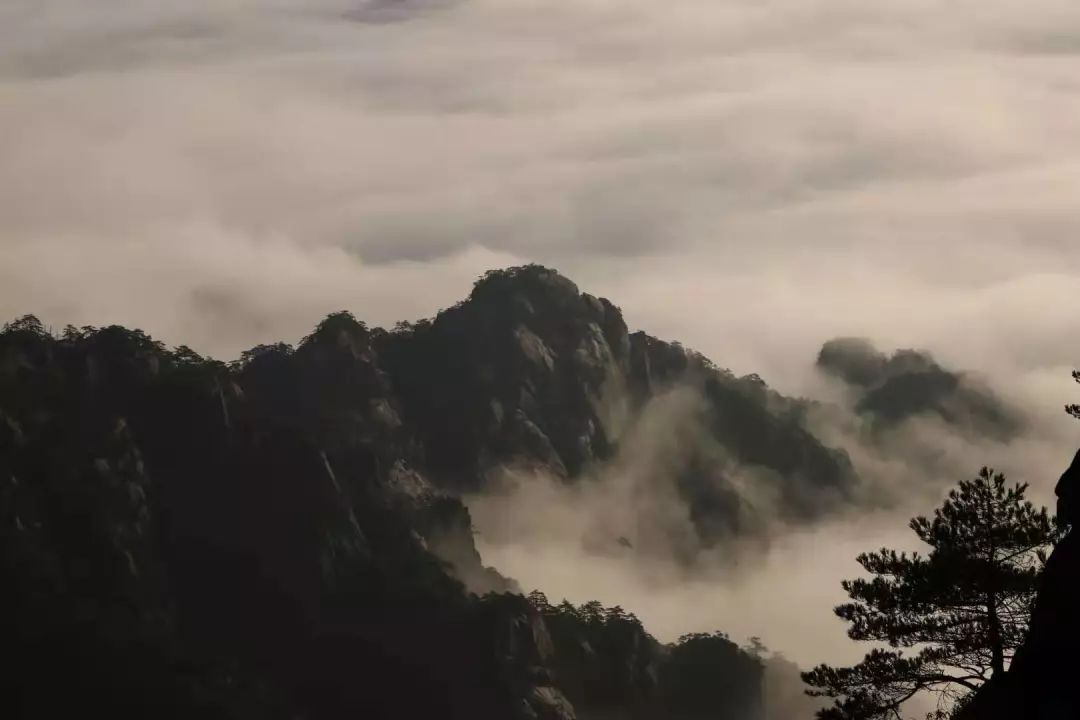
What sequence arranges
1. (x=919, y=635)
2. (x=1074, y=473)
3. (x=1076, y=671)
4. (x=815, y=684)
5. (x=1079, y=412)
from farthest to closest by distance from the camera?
(x=815, y=684) < (x=919, y=635) < (x=1079, y=412) < (x=1074, y=473) < (x=1076, y=671)

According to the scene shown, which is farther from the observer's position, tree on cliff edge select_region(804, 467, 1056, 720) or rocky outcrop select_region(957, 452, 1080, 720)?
tree on cliff edge select_region(804, 467, 1056, 720)

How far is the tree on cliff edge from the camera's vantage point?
63.8 metres

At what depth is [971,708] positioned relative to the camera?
2292 inches

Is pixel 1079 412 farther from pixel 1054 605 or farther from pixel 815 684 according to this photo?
pixel 815 684

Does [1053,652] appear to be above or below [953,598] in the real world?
below

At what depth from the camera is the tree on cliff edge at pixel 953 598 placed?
63.8m

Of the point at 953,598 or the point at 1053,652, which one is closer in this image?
the point at 1053,652

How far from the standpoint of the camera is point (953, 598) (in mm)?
64500

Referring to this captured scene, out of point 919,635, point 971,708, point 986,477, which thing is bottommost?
point 971,708

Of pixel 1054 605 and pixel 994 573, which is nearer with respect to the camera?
pixel 1054 605

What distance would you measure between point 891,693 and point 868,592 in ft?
14.0

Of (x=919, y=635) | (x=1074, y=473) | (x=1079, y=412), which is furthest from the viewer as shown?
(x=919, y=635)

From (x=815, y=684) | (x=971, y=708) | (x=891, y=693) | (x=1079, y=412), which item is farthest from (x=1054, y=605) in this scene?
(x=815, y=684)

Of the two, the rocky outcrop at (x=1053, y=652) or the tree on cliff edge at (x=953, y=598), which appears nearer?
the rocky outcrop at (x=1053, y=652)
